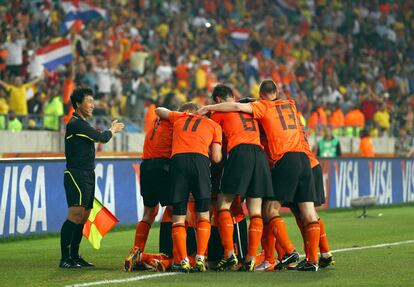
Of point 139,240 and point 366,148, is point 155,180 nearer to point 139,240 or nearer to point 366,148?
point 139,240

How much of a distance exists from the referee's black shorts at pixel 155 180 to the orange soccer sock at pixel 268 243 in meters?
1.17

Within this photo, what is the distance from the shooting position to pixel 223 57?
3453 centimetres

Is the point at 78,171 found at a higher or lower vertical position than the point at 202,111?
lower

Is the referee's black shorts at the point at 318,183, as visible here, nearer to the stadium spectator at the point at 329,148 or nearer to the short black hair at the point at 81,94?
the short black hair at the point at 81,94

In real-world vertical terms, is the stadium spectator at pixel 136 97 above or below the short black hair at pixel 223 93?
above

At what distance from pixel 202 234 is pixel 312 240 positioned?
119 cm

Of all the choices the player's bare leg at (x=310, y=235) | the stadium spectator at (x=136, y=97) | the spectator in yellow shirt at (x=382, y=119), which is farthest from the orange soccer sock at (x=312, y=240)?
the spectator in yellow shirt at (x=382, y=119)

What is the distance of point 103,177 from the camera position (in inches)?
723

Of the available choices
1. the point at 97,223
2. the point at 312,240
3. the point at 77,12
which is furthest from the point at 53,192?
the point at 77,12

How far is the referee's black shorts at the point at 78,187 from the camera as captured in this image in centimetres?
1239

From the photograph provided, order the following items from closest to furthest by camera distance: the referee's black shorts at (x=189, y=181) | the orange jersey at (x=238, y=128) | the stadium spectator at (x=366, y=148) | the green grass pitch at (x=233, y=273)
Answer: the green grass pitch at (x=233, y=273) < the referee's black shorts at (x=189, y=181) < the orange jersey at (x=238, y=128) < the stadium spectator at (x=366, y=148)

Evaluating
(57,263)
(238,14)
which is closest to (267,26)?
(238,14)

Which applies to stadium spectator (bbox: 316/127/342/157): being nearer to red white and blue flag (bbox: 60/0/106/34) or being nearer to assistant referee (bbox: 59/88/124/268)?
red white and blue flag (bbox: 60/0/106/34)

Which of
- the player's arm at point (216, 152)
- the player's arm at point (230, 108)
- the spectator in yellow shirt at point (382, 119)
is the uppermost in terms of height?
the spectator in yellow shirt at point (382, 119)
